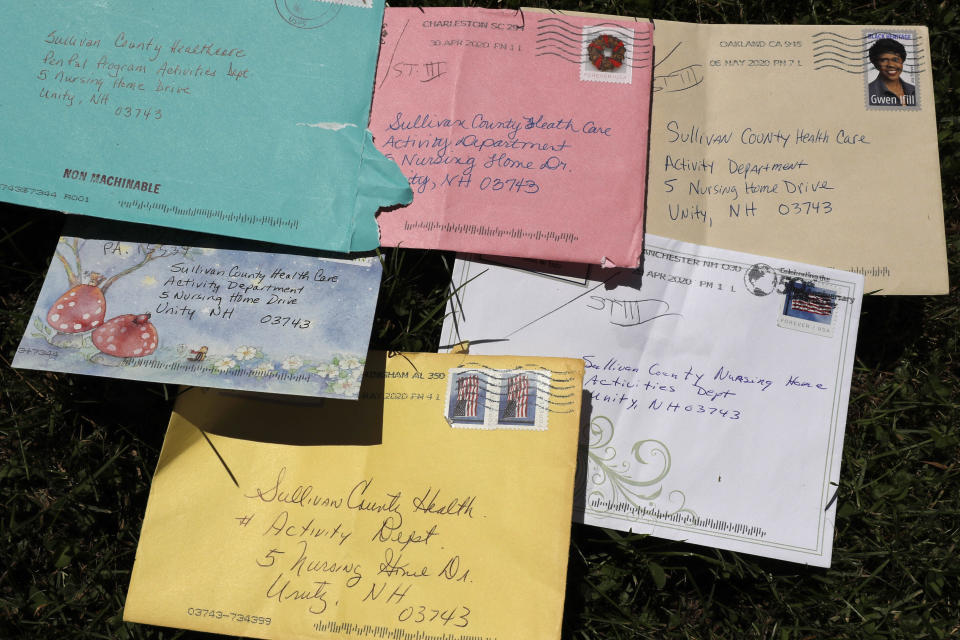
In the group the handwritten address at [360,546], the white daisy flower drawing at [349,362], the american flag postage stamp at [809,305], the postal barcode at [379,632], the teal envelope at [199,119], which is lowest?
the postal barcode at [379,632]


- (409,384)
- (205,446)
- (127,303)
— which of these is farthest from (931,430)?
(127,303)

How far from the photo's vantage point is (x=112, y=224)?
0.99 metres

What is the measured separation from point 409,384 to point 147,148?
0.49 metres

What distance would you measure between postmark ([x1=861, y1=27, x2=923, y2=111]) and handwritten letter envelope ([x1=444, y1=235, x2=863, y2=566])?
0.28 m

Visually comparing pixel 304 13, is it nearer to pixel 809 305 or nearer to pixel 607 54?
pixel 607 54

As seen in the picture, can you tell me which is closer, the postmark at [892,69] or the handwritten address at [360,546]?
the handwritten address at [360,546]

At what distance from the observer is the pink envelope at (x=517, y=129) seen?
99 centimetres

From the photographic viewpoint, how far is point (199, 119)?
0.97 metres

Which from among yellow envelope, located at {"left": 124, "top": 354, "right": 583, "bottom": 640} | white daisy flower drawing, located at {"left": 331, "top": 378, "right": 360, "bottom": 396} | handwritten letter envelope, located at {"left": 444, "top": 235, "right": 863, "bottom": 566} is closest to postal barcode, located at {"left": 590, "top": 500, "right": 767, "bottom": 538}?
handwritten letter envelope, located at {"left": 444, "top": 235, "right": 863, "bottom": 566}

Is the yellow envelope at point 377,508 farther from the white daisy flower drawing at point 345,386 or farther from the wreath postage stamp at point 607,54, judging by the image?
the wreath postage stamp at point 607,54

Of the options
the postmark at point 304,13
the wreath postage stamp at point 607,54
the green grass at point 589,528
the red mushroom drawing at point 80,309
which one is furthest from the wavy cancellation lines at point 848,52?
the red mushroom drawing at point 80,309

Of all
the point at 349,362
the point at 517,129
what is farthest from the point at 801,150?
the point at 349,362

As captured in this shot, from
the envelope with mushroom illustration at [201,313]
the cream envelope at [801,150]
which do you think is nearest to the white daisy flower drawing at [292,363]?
the envelope with mushroom illustration at [201,313]

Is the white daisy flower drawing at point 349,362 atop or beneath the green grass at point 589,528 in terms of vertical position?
atop
